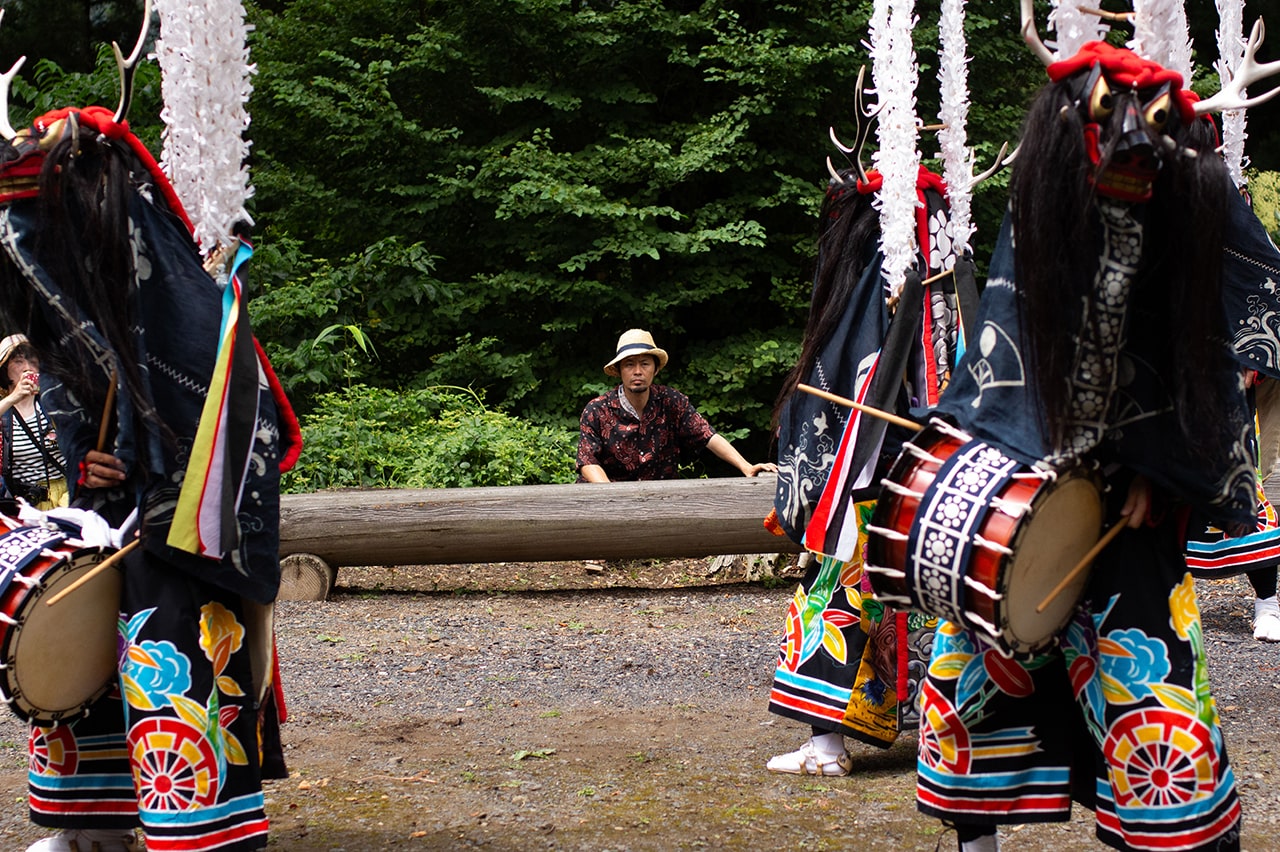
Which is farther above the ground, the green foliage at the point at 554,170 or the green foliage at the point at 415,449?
the green foliage at the point at 554,170

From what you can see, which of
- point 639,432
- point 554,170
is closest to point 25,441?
point 639,432

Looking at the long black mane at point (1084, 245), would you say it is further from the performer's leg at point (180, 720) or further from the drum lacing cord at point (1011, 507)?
the performer's leg at point (180, 720)

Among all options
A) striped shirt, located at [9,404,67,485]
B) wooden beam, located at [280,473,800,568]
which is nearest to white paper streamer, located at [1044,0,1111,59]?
wooden beam, located at [280,473,800,568]

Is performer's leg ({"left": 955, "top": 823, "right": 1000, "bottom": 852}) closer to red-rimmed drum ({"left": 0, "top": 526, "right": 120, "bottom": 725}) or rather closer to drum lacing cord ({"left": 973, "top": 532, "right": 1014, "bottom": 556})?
drum lacing cord ({"left": 973, "top": 532, "right": 1014, "bottom": 556})

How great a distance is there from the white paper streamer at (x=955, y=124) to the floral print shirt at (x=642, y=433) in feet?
10.5

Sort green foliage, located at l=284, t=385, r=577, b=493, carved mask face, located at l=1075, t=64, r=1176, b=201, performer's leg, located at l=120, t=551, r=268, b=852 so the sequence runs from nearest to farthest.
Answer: carved mask face, located at l=1075, t=64, r=1176, b=201
performer's leg, located at l=120, t=551, r=268, b=852
green foliage, located at l=284, t=385, r=577, b=493

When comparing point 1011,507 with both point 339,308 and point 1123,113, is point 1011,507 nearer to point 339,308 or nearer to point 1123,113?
point 1123,113

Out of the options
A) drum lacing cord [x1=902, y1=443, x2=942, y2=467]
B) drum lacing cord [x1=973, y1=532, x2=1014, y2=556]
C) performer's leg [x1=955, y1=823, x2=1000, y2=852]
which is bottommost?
performer's leg [x1=955, y1=823, x2=1000, y2=852]

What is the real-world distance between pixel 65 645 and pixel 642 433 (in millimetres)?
4472

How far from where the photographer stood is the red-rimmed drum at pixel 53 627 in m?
2.84

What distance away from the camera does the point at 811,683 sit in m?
4.08

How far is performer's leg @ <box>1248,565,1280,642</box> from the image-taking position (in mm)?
5723

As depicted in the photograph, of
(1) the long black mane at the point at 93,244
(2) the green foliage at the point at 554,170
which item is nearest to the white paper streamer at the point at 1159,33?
(1) the long black mane at the point at 93,244

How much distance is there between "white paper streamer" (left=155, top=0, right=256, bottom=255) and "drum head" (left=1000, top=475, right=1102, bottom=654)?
1914mm
